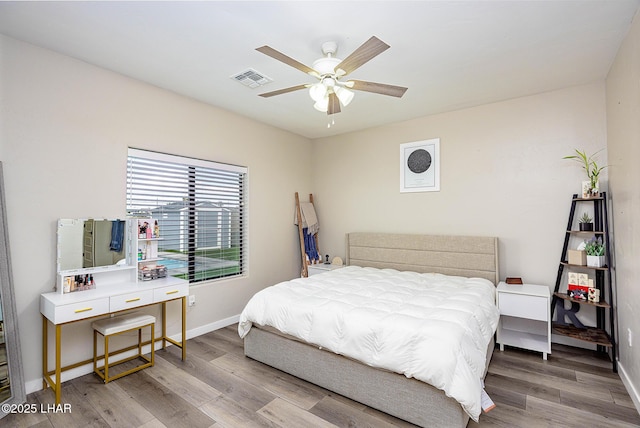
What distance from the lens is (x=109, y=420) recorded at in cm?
216

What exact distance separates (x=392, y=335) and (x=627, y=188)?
2.24 meters

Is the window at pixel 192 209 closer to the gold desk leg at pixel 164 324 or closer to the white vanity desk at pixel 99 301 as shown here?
the gold desk leg at pixel 164 324

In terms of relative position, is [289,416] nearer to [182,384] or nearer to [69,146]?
[182,384]

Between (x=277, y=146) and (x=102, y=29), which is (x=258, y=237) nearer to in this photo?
(x=277, y=146)

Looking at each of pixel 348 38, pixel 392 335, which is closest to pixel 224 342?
pixel 392 335

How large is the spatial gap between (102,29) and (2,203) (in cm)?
151

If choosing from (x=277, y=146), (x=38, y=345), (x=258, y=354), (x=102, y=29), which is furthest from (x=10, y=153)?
(x=277, y=146)

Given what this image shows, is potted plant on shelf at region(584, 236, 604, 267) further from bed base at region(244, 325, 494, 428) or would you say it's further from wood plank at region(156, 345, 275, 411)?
wood plank at region(156, 345, 275, 411)

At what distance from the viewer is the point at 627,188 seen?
2.47 meters

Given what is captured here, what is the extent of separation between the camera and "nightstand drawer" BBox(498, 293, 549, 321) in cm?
300

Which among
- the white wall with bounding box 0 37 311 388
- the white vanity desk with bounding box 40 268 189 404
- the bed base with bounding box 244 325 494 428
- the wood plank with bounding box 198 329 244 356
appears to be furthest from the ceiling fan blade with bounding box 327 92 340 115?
the wood plank with bounding box 198 329 244 356

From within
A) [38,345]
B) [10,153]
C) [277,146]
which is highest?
[277,146]

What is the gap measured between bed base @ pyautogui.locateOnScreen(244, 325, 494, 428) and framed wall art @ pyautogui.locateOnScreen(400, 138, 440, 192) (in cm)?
271

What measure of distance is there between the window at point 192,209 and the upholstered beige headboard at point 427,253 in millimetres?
1760
